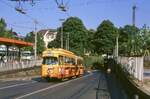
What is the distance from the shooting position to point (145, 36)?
66.9m

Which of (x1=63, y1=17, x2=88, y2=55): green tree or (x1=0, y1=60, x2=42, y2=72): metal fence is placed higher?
(x1=63, y1=17, x2=88, y2=55): green tree

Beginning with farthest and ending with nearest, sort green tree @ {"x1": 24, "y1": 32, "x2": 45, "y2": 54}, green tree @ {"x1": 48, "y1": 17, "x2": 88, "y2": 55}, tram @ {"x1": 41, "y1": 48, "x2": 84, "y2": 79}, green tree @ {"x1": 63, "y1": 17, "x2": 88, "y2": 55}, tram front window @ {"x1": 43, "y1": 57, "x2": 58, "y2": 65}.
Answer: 1. green tree @ {"x1": 24, "y1": 32, "x2": 45, "y2": 54}
2. green tree @ {"x1": 63, "y1": 17, "x2": 88, "y2": 55}
3. green tree @ {"x1": 48, "y1": 17, "x2": 88, "y2": 55}
4. tram front window @ {"x1": 43, "y1": 57, "x2": 58, "y2": 65}
5. tram @ {"x1": 41, "y1": 48, "x2": 84, "y2": 79}

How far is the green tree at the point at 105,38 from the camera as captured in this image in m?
133

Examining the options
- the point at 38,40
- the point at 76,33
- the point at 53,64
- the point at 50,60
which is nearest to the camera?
the point at 53,64

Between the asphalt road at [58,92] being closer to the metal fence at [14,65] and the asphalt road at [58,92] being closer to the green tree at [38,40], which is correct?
the metal fence at [14,65]

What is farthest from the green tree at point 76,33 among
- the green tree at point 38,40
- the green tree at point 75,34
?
the green tree at point 38,40

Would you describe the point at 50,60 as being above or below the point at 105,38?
below

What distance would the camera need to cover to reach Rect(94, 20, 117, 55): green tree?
132900mm

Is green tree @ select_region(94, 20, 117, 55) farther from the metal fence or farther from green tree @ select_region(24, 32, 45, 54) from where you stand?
the metal fence

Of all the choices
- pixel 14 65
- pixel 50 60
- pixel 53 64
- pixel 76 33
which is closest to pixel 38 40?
pixel 76 33

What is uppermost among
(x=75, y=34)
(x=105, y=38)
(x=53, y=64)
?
(x=75, y=34)

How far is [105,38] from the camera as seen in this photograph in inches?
5266

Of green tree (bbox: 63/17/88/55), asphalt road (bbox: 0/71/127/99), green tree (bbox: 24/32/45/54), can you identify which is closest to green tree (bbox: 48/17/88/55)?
green tree (bbox: 63/17/88/55)

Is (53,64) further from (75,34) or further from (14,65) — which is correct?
(75,34)
